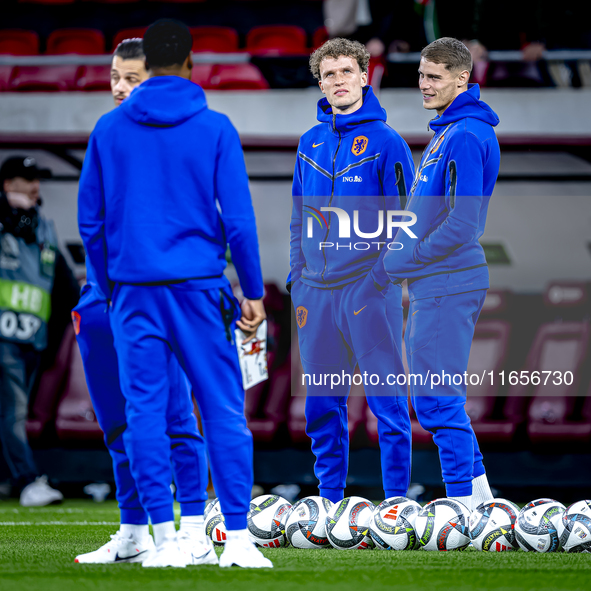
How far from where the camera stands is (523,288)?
6.19m

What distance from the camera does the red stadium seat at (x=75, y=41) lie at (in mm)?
7871

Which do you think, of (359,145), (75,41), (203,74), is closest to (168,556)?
(359,145)

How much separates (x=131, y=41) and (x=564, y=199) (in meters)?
4.25

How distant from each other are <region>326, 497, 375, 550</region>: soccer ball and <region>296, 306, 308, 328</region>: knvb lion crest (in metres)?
0.74

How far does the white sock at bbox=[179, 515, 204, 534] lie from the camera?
2318mm

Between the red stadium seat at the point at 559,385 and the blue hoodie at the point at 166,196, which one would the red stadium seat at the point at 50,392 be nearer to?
the red stadium seat at the point at 559,385

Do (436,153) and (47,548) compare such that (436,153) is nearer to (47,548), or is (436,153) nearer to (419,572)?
(419,572)

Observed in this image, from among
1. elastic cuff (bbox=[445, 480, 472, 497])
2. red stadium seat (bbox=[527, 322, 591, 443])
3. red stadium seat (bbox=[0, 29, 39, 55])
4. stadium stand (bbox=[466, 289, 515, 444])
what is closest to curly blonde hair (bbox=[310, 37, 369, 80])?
elastic cuff (bbox=[445, 480, 472, 497])

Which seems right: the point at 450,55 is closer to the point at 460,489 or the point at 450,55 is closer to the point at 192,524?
the point at 460,489

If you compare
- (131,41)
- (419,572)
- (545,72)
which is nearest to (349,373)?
(419,572)

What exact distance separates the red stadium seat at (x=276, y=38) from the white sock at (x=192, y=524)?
19.9 feet

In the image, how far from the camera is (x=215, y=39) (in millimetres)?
7777

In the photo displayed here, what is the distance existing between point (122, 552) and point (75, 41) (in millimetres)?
6593

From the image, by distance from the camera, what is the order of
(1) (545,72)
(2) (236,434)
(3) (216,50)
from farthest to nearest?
(3) (216,50), (1) (545,72), (2) (236,434)
